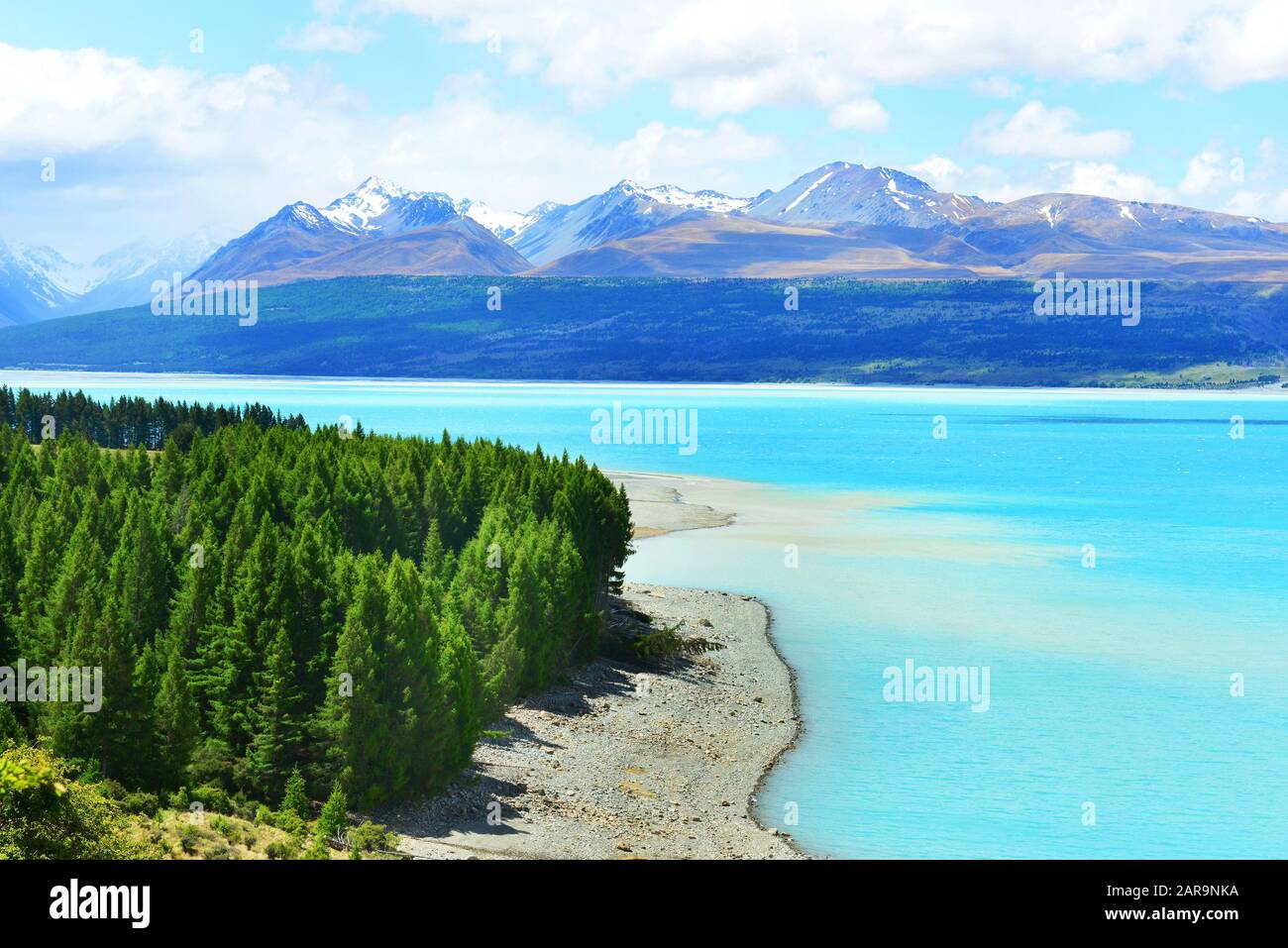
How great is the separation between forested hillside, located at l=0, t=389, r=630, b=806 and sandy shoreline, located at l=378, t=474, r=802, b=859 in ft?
4.60

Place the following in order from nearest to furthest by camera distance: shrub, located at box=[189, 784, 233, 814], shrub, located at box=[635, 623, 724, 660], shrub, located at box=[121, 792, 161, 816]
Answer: shrub, located at box=[121, 792, 161, 816] < shrub, located at box=[189, 784, 233, 814] < shrub, located at box=[635, 623, 724, 660]

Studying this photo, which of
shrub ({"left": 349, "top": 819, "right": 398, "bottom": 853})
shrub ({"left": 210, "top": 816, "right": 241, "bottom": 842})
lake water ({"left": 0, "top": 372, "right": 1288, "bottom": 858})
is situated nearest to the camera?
shrub ({"left": 210, "top": 816, "right": 241, "bottom": 842})

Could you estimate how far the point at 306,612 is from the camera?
39000 mm

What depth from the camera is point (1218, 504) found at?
126 metres

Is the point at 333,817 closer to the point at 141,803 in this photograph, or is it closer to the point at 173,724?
the point at 141,803

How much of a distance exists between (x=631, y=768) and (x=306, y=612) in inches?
401

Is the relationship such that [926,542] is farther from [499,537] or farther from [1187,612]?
[499,537]

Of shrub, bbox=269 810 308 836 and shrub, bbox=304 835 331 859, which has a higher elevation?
shrub, bbox=304 835 331 859

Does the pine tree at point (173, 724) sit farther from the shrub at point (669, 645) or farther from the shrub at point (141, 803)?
the shrub at point (669, 645)

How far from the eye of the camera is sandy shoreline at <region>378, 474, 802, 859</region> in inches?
1309

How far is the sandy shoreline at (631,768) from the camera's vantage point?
109 ft

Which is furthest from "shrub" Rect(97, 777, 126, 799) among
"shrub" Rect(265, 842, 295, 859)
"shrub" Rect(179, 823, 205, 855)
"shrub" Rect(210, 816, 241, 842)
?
"shrub" Rect(265, 842, 295, 859)

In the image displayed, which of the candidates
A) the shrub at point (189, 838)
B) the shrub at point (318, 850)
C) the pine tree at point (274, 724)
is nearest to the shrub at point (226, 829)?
the shrub at point (189, 838)

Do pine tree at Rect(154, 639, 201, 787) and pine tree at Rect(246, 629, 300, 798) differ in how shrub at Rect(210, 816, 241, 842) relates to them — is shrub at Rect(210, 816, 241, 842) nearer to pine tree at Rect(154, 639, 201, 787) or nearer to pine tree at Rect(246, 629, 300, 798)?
pine tree at Rect(154, 639, 201, 787)
